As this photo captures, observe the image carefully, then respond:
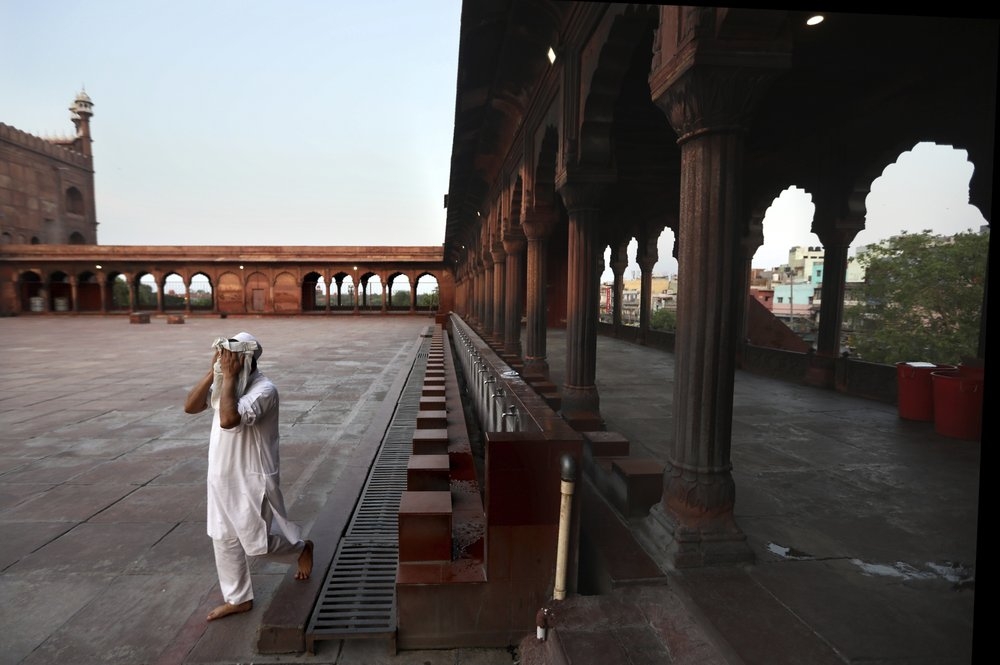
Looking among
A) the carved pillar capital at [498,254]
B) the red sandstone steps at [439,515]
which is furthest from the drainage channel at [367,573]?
the carved pillar capital at [498,254]

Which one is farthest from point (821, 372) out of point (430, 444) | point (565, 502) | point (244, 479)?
point (244, 479)

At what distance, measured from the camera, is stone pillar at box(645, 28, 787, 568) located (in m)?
2.85

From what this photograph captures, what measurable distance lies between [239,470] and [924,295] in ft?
63.0

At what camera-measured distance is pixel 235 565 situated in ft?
8.75

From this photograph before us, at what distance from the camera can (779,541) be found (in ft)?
10.4

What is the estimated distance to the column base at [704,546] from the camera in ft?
9.45

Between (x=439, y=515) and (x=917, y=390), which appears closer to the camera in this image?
(x=439, y=515)

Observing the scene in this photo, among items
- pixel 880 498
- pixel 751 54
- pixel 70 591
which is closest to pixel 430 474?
pixel 70 591

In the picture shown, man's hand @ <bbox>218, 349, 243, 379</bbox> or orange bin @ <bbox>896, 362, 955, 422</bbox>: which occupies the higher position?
man's hand @ <bbox>218, 349, 243, 379</bbox>

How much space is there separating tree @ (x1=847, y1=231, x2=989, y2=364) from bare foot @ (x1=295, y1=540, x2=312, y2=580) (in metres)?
15.6

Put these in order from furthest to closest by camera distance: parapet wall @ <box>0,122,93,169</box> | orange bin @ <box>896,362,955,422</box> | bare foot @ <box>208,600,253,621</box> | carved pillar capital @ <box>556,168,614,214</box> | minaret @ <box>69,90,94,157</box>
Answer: minaret @ <box>69,90,94,157</box> < parapet wall @ <box>0,122,93,169</box> < orange bin @ <box>896,362,955,422</box> < carved pillar capital @ <box>556,168,614,214</box> < bare foot @ <box>208,600,253,621</box>

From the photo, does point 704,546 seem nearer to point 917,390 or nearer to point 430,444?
point 430,444

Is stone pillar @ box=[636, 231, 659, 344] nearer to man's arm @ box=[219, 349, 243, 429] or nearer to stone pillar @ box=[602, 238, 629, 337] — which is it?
stone pillar @ box=[602, 238, 629, 337]

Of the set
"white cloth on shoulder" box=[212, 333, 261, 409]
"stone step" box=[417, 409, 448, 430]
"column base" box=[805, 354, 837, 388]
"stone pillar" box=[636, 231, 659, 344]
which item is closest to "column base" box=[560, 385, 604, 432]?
"stone step" box=[417, 409, 448, 430]
